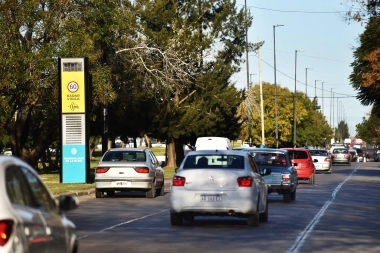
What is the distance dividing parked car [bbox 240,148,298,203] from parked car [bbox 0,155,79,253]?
63.3ft

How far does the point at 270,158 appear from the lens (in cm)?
3016

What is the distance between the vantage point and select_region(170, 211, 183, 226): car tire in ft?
64.7

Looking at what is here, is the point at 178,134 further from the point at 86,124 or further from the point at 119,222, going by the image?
the point at 119,222

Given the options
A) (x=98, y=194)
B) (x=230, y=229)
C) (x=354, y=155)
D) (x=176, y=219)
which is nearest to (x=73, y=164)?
(x=98, y=194)

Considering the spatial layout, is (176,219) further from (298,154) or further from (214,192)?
(298,154)

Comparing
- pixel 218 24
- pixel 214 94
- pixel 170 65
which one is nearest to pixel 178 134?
pixel 214 94

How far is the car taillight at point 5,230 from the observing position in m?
7.62

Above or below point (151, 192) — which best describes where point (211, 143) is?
above

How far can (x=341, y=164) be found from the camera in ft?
292

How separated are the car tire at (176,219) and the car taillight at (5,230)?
11995mm

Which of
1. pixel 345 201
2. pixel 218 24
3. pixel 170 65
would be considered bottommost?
pixel 345 201

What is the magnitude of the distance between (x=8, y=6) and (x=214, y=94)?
96.5 ft

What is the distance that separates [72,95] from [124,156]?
25.6 feet

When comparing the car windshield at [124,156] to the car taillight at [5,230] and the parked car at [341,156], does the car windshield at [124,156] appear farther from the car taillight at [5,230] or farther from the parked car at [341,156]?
the parked car at [341,156]
